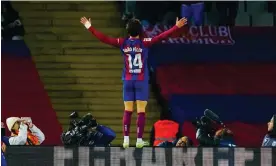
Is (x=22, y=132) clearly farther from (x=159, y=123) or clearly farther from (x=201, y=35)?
(x=201, y=35)

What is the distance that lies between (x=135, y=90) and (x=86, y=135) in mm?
748

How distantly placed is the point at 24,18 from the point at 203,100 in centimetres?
359

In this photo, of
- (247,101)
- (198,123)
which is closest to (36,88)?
(247,101)

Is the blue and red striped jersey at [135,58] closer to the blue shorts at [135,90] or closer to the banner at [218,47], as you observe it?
the blue shorts at [135,90]

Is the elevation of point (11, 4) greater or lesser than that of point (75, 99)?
greater

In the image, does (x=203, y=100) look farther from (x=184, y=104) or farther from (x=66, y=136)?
(x=66, y=136)

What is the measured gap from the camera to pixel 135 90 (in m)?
11.6

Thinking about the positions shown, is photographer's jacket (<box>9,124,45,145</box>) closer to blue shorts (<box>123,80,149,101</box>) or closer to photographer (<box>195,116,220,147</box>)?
→ blue shorts (<box>123,80,149,101</box>)

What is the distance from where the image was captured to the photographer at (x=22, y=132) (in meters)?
11.8

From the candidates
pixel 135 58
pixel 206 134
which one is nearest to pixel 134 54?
pixel 135 58

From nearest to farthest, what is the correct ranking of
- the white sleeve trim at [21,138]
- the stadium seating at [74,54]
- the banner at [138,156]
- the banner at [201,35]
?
the banner at [138,156], the white sleeve trim at [21,138], the banner at [201,35], the stadium seating at [74,54]

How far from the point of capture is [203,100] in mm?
17531

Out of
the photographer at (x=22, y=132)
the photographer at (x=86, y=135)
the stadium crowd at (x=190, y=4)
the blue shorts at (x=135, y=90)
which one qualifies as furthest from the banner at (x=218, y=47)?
the blue shorts at (x=135, y=90)

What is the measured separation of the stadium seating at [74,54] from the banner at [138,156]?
7.12 metres
